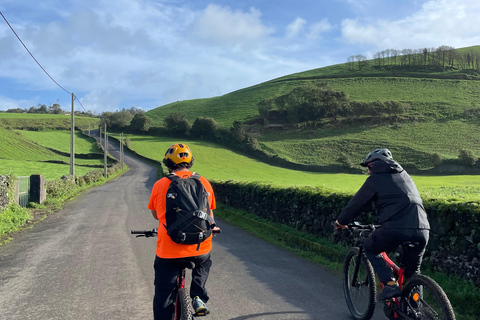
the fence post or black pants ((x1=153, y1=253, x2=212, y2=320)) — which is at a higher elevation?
black pants ((x1=153, y1=253, x2=212, y2=320))

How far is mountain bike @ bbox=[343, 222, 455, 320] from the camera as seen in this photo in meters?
3.35

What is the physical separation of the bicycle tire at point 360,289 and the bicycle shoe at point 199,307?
211 cm

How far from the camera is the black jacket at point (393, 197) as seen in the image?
12.2ft

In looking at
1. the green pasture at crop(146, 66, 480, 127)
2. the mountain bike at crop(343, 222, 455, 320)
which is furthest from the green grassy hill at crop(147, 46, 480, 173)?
the mountain bike at crop(343, 222, 455, 320)

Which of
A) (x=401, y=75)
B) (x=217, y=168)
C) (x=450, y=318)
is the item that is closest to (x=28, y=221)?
(x=450, y=318)

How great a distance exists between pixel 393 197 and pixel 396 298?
1060 mm

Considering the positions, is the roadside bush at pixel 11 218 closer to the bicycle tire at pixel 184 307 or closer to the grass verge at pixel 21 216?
the grass verge at pixel 21 216

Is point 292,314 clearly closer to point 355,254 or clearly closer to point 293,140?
point 355,254

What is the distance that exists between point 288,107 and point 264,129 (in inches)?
312

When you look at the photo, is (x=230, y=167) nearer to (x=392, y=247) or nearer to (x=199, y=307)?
(x=392, y=247)

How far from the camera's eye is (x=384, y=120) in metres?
85.2

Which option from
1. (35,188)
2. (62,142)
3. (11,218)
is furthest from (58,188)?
(62,142)

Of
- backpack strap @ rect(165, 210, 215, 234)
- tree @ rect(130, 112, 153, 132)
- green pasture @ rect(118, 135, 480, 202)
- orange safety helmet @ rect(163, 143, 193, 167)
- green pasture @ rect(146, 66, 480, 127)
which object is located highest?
green pasture @ rect(146, 66, 480, 127)

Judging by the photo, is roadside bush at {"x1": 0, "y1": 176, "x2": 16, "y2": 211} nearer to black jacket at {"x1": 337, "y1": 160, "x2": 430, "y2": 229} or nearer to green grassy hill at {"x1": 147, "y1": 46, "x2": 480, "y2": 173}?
black jacket at {"x1": 337, "y1": 160, "x2": 430, "y2": 229}
